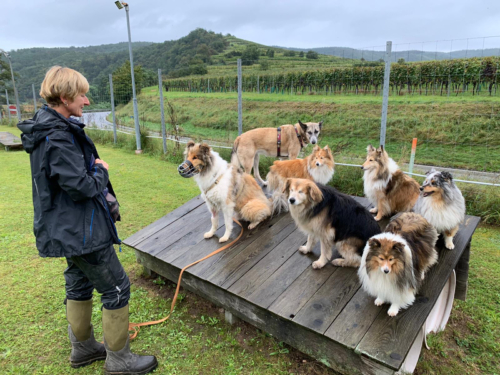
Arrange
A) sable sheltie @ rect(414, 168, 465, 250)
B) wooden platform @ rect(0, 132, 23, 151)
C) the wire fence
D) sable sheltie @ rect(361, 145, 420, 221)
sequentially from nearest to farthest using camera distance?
sable sheltie @ rect(414, 168, 465, 250) → sable sheltie @ rect(361, 145, 420, 221) → the wire fence → wooden platform @ rect(0, 132, 23, 151)

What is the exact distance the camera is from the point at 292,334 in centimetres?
256

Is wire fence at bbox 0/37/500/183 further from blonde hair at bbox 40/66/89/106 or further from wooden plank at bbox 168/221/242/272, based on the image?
blonde hair at bbox 40/66/89/106

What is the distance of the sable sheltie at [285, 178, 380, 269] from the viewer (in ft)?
9.67

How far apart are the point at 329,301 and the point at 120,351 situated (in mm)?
1840

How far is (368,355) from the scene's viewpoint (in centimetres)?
207

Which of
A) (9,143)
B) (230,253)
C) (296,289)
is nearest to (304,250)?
(296,289)

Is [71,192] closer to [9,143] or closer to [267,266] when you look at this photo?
[267,266]

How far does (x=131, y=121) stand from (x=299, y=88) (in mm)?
7924

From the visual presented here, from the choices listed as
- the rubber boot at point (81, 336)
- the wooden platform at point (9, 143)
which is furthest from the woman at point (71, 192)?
the wooden platform at point (9, 143)

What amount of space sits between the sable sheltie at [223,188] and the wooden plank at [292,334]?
74 cm

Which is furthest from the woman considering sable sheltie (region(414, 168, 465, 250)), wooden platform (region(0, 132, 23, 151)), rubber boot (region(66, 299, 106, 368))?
wooden platform (region(0, 132, 23, 151))

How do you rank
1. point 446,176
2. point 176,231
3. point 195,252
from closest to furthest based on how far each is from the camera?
point 446,176 < point 195,252 < point 176,231

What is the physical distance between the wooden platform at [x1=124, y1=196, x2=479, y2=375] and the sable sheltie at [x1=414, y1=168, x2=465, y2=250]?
24cm

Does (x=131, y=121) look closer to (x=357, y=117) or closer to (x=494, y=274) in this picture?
(x=357, y=117)
